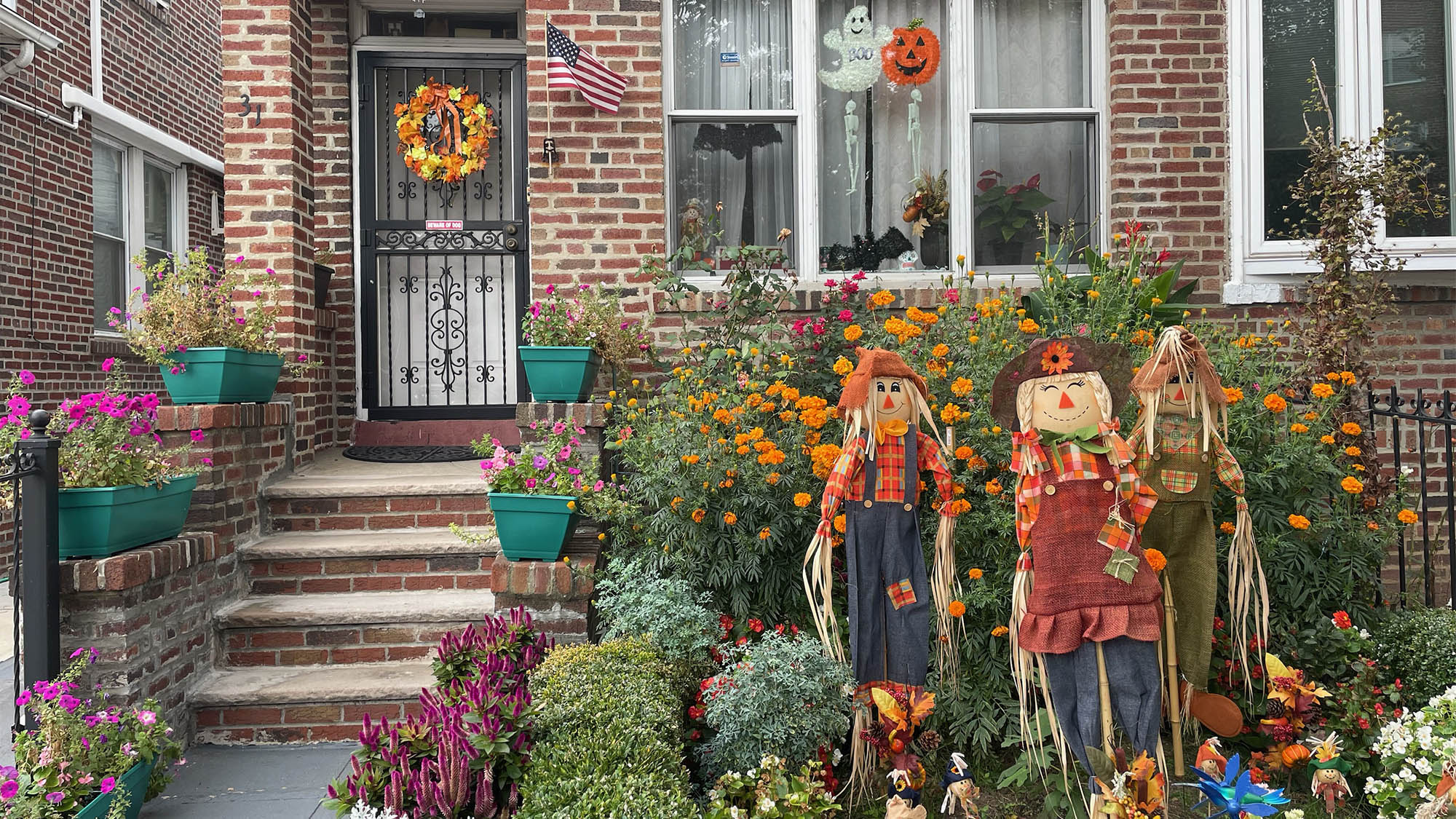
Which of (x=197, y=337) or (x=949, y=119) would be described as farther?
(x=949, y=119)

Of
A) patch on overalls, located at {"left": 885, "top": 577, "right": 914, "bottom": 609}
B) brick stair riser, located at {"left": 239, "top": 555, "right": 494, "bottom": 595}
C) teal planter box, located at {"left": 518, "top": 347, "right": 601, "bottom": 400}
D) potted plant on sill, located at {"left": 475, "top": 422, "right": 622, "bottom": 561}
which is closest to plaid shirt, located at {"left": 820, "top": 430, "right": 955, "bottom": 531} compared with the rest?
patch on overalls, located at {"left": 885, "top": 577, "right": 914, "bottom": 609}

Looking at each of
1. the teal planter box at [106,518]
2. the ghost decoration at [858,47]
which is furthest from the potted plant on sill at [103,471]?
the ghost decoration at [858,47]

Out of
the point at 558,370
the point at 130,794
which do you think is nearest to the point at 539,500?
the point at 558,370

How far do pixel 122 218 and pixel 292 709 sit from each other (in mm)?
6934

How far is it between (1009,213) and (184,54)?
8.94 metres

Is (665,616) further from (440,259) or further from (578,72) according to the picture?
(440,259)

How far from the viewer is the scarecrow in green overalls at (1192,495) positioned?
9.56 ft

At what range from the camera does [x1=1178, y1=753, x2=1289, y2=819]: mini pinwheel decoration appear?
2.40m

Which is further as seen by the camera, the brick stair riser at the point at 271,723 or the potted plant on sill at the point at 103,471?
the brick stair riser at the point at 271,723

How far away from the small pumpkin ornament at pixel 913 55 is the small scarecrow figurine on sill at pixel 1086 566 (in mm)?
3019

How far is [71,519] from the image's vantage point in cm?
331

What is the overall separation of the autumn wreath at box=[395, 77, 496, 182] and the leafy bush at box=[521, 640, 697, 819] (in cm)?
388

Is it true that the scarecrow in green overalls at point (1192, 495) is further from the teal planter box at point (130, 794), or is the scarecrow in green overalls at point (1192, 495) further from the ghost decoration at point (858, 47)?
the teal planter box at point (130, 794)

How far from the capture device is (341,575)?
14.4 ft
